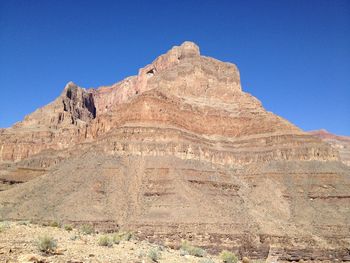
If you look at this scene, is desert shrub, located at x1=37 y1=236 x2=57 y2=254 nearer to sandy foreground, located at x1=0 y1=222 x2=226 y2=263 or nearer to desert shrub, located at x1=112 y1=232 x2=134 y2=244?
sandy foreground, located at x1=0 y1=222 x2=226 y2=263

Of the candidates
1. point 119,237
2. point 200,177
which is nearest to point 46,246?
point 119,237

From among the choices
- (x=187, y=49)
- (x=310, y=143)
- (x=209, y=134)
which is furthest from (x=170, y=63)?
(x=310, y=143)

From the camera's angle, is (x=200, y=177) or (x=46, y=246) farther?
(x=200, y=177)

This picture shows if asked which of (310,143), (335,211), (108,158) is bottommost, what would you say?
(335,211)

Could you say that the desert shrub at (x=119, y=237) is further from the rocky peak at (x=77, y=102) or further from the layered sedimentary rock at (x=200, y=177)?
the rocky peak at (x=77, y=102)

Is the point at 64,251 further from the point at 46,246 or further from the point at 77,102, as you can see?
the point at 77,102

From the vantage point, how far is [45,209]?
59156 millimetres

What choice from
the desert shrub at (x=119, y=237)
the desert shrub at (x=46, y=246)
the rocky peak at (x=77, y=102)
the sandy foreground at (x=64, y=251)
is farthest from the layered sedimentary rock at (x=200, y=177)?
the rocky peak at (x=77, y=102)

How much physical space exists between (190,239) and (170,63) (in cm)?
7131

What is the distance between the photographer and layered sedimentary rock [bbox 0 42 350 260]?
2258 inches

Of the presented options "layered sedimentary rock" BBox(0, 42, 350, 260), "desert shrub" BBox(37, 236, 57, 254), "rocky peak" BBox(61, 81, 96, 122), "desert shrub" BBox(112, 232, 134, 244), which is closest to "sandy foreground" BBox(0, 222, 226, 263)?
"desert shrub" BBox(37, 236, 57, 254)

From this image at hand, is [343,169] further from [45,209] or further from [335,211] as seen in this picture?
[45,209]

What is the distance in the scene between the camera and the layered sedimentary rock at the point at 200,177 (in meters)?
57.3

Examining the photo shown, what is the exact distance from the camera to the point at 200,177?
69625 millimetres
